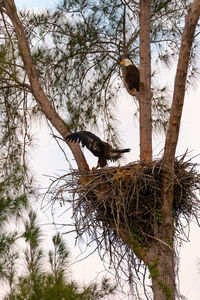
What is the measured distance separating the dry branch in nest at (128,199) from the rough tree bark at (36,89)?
0.34m

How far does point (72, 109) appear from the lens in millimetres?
5590

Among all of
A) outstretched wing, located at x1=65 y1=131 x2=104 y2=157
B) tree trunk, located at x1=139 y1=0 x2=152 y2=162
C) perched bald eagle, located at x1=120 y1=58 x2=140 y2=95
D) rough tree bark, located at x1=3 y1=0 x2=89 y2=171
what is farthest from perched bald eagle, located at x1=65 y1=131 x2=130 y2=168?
perched bald eagle, located at x1=120 y1=58 x2=140 y2=95

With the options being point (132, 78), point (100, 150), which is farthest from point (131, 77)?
point (100, 150)

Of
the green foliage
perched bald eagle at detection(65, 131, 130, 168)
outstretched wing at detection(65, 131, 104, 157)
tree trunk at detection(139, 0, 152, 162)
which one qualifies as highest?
tree trunk at detection(139, 0, 152, 162)

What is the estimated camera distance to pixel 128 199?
4074 mm

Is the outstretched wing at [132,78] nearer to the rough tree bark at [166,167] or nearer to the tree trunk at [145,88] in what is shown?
the tree trunk at [145,88]

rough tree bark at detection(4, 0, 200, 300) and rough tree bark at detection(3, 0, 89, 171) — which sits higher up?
rough tree bark at detection(3, 0, 89, 171)

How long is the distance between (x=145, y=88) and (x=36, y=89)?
1.08 meters

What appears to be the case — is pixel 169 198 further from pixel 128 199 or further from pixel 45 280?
pixel 45 280

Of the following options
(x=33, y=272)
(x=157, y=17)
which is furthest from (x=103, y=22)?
(x=33, y=272)

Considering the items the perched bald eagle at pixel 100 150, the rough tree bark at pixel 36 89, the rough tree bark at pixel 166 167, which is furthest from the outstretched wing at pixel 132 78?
the rough tree bark at pixel 36 89

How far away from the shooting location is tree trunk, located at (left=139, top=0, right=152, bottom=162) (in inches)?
182

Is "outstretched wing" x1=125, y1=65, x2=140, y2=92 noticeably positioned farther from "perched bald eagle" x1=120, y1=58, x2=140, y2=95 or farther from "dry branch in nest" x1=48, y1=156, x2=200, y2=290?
"dry branch in nest" x1=48, y1=156, x2=200, y2=290

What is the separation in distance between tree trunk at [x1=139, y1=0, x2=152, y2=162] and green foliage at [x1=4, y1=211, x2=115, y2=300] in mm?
1277
